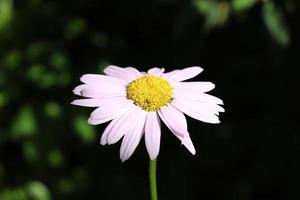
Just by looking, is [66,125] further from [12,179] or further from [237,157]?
[237,157]

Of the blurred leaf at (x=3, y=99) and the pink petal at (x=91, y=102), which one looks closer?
the pink petal at (x=91, y=102)

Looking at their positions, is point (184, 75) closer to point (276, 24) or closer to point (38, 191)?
point (276, 24)

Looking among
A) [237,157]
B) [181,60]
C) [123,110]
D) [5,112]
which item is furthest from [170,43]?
[123,110]

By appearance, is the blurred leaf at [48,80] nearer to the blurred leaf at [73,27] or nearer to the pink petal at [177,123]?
the blurred leaf at [73,27]

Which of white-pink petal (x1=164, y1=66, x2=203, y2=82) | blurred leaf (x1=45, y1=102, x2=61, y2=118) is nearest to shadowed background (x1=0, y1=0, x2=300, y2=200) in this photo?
blurred leaf (x1=45, y1=102, x2=61, y2=118)

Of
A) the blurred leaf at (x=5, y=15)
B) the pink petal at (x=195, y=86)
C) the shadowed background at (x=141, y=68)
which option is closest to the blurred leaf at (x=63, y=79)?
the shadowed background at (x=141, y=68)

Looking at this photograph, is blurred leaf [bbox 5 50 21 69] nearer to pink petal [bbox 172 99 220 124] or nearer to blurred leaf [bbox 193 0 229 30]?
blurred leaf [bbox 193 0 229 30]
